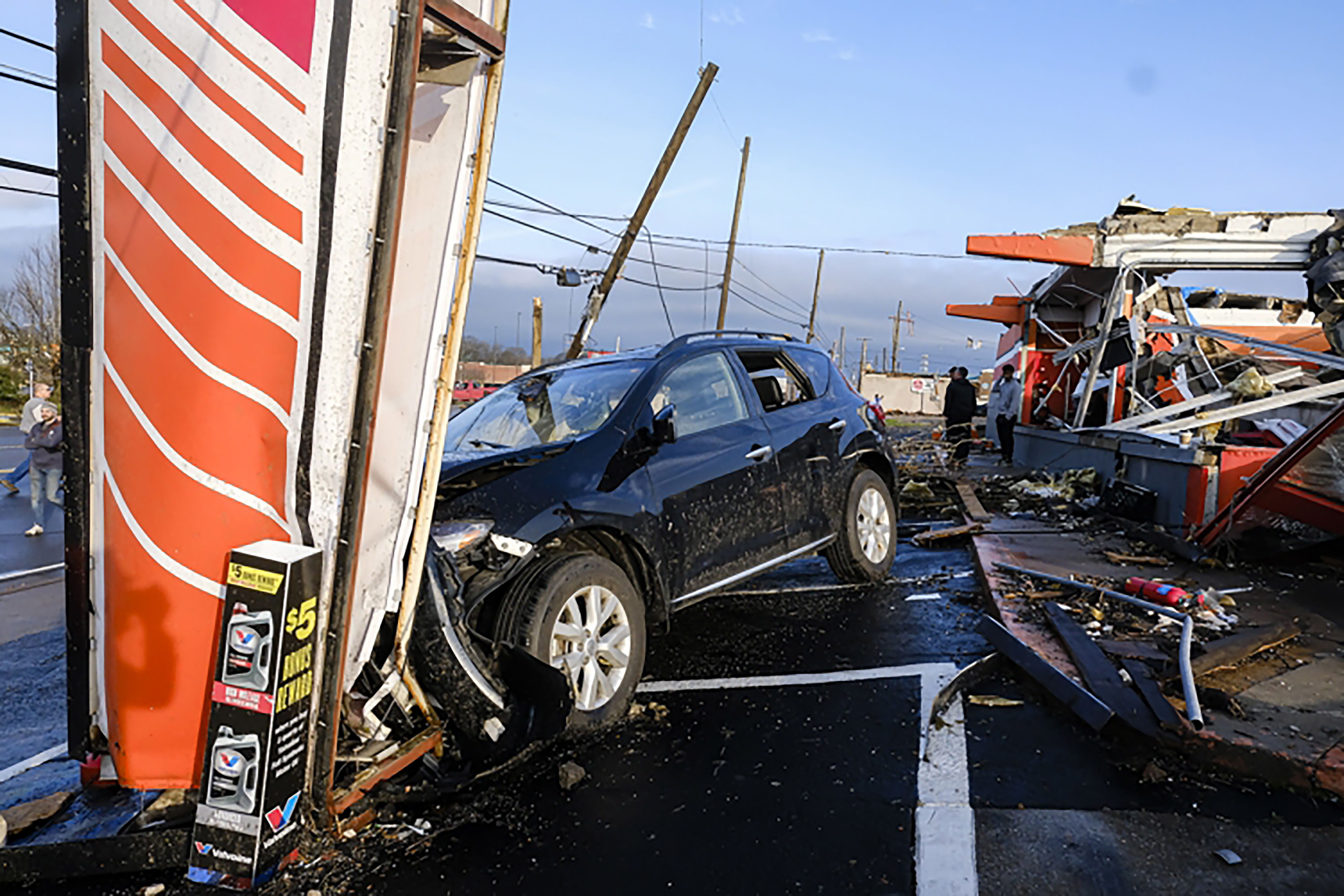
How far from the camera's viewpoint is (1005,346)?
1973 cm

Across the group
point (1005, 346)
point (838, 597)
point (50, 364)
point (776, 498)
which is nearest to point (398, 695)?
point (776, 498)

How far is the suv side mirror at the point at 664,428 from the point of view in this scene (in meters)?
4.39

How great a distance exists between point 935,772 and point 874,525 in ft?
10.7

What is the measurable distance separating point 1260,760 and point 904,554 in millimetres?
4828

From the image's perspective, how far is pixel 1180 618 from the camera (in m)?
4.46

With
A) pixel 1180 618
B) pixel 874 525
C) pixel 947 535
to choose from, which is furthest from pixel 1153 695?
pixel 947 535

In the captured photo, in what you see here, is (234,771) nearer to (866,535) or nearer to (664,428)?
(664,428)

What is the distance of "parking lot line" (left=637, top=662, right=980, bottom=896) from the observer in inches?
102

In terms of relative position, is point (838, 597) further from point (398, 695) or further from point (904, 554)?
point (398, 695)

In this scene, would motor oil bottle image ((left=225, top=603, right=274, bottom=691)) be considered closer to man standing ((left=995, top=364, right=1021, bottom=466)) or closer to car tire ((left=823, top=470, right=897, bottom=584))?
car tire ((left=823, top=470, right=897, bottom=584))

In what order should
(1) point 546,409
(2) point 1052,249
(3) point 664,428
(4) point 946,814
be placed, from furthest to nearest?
1. (2) point 1052,249
2. (1) point 546,409
3. (3) point 664,428
4. (4) point 946,814

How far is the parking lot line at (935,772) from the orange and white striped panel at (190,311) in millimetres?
2256

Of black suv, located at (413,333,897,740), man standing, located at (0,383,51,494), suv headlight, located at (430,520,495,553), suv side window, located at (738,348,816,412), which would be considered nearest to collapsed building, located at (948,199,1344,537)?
black suv, located at (413,333,897,740)

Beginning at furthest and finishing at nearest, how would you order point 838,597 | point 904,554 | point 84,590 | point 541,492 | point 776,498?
1. point 904,554
2. point 838,597
3. point 776,498
4. point 541,492
5. point 84,590
